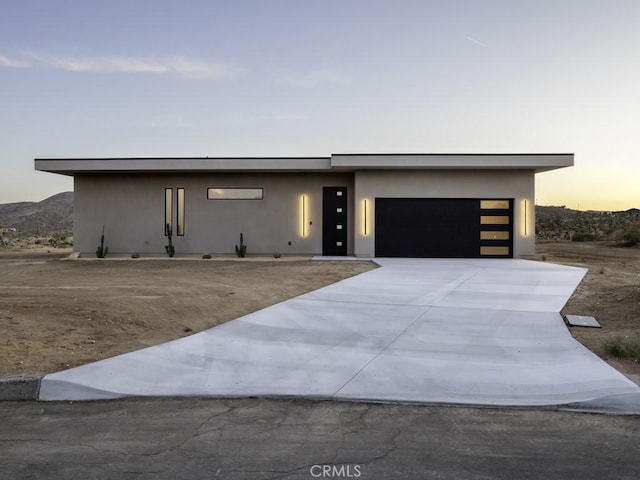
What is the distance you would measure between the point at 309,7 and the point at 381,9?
2.50 meters

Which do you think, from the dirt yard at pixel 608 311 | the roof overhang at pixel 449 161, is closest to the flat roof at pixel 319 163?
the roof overhang at pixel 449 161

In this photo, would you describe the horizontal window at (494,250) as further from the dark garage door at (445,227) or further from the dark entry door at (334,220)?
the dark entry door at (334,220)

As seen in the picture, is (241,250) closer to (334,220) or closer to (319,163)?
(334,220)

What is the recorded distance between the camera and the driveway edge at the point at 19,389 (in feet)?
15.1

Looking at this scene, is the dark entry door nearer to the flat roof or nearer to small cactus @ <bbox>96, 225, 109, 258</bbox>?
the flat roof

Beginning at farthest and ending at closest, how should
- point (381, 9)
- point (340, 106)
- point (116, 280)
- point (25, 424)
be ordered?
point (340, 106)
point (381, 9)
point (116, 280)
point (25, 424)

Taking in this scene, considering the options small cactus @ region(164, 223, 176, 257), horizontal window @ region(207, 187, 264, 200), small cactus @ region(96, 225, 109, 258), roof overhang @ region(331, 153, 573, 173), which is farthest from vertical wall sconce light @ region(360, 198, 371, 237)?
small cactus @ region(96, 225, 109, 258)

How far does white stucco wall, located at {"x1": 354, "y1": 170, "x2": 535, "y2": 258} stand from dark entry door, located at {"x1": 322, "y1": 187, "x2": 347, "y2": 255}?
1.06 meters

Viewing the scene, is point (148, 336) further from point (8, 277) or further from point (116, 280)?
point (8, 277)

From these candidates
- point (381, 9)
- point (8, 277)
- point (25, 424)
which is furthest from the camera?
point (381, 9)

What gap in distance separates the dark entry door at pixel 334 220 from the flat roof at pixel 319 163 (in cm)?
119

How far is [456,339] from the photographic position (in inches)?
261

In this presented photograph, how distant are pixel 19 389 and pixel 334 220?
16.6 metres

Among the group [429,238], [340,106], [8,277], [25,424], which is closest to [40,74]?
[8,277]
